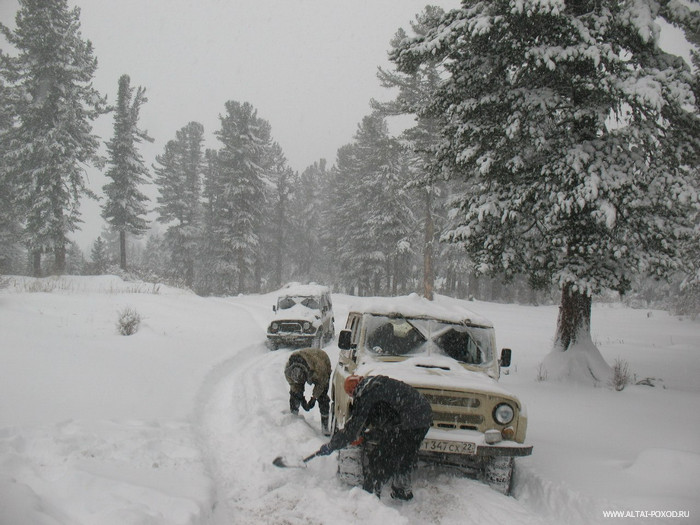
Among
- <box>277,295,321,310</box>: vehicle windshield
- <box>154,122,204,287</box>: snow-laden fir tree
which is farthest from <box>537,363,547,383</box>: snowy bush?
<box>154,122,204,287</box>: snow-laden fir tree

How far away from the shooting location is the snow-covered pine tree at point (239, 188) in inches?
1567

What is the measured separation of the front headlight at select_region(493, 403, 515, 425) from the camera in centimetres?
463

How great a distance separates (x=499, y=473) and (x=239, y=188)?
123 feet

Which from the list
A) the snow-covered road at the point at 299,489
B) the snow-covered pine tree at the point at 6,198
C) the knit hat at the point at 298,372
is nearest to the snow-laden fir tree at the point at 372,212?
the snow-covered pine tree at the point at 6,198

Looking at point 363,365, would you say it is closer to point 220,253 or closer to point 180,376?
point 180,376

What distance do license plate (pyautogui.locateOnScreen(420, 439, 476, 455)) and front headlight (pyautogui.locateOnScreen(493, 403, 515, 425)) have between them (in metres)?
0.43

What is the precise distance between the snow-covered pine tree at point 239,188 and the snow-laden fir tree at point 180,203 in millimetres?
4186

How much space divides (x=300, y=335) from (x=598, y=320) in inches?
786

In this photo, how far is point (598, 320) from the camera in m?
26.1

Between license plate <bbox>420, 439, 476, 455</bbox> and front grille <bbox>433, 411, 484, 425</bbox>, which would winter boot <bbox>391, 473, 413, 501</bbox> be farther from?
front grille <bbox>433, 411, 484, 425</bbox>

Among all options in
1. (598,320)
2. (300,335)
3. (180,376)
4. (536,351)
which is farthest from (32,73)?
(598,320)

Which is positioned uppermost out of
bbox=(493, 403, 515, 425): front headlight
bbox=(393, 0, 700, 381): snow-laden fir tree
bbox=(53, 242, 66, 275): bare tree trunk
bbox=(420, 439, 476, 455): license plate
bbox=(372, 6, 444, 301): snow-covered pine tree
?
bbox=(372, 6, 444, 301): snow-covered pine tree

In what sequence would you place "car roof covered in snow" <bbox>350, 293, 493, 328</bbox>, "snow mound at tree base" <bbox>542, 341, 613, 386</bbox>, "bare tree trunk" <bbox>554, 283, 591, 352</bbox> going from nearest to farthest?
1. "car roof covered in snow" <bbox>350, 293, 493, 328</bbox>
2. "snow mound at tree base" <bbox>542, 341, 613, 386</bbox>
3. "bare tree trunk" <bbox>554, 283, 591, 352</bbox>

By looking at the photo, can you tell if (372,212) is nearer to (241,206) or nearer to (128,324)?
(241,206)
